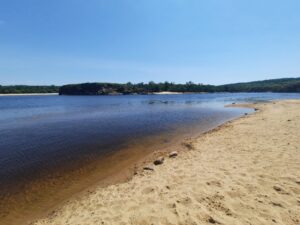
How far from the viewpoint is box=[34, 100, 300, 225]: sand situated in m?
5.09

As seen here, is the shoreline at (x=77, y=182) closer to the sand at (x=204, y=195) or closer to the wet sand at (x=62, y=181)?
the wet sand at (x=62, y=181)

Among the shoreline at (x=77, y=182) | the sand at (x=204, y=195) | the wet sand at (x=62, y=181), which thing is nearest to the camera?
the sand at (x=204, y=195)

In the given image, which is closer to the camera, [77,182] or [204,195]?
[204,195]

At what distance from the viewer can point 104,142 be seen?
16031mm

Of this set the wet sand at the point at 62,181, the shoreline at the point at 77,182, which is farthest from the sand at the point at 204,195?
the wet sand at the point at 62,181

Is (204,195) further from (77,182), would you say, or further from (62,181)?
(62,181)

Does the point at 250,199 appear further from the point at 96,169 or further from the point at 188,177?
the point at 96,169

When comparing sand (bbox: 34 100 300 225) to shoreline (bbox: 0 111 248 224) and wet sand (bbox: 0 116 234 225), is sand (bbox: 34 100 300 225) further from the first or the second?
wet sand (bbox: 0 116 234 225)

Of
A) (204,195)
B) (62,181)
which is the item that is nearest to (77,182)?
(62,181)

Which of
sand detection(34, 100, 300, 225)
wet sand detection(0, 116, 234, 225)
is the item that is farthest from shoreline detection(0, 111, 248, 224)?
sand detection(34, 100, 300, 225)

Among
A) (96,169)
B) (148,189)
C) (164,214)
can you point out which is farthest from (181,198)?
(96,169)

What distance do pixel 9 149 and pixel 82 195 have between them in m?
9.66

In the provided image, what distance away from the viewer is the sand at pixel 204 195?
16.7 feet

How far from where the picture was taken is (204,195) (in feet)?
19.9
